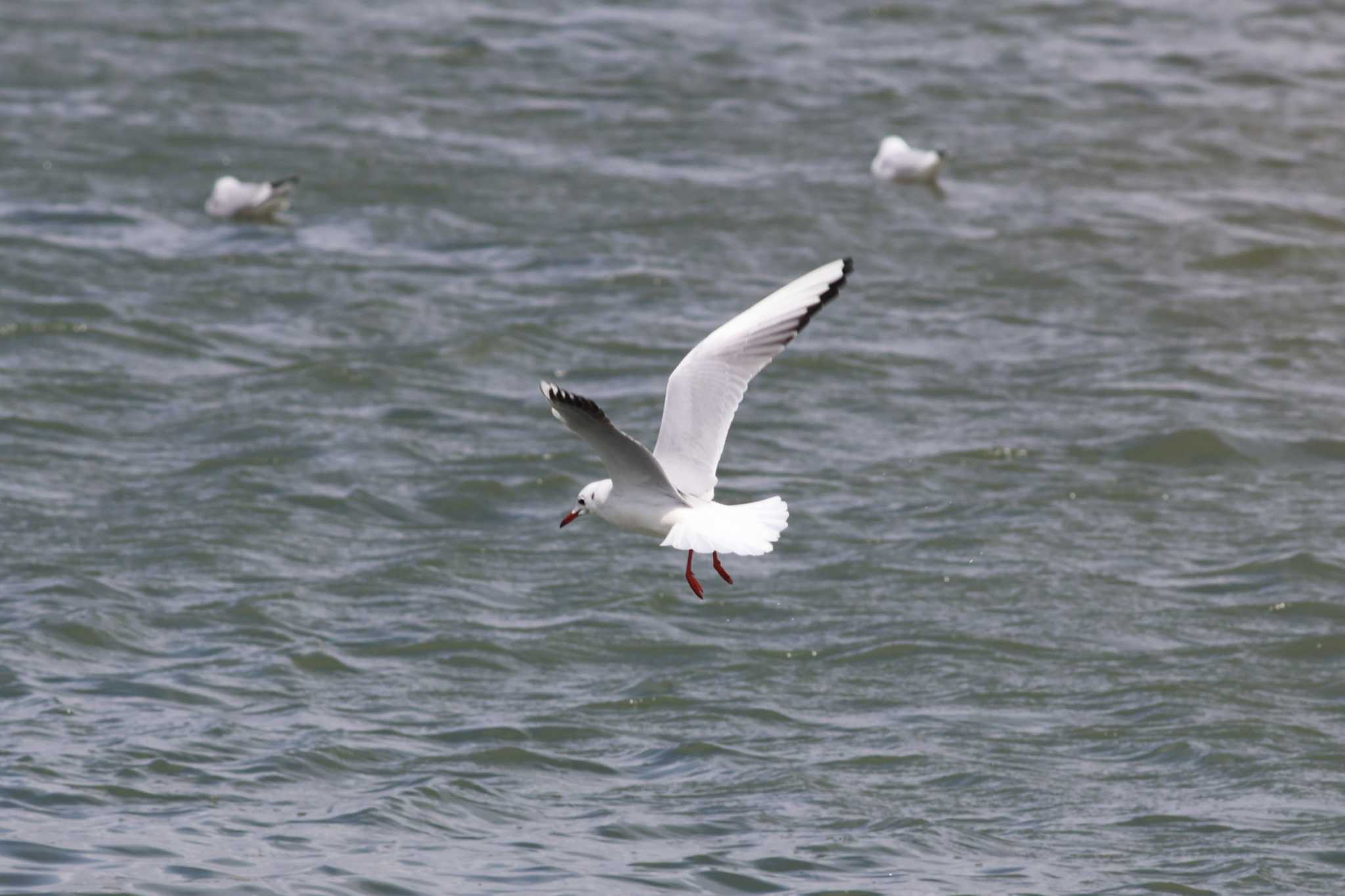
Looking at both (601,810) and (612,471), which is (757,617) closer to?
(601,810)

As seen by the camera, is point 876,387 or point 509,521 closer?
point 509,521

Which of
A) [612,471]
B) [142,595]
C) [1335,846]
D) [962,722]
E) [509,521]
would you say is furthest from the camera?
[509,521]

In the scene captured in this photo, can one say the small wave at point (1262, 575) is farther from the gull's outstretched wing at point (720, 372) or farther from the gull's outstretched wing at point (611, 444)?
the gull's outstretched wing at point (611, 444)

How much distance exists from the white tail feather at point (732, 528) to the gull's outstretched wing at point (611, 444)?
21 cm

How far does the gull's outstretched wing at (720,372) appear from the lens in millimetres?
7824

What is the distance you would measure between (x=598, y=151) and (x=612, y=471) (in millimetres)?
11422

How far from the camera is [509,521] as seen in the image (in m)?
11.8

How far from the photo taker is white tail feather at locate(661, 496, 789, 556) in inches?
266

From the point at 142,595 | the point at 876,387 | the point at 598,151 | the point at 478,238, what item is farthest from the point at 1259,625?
the point at 598,151

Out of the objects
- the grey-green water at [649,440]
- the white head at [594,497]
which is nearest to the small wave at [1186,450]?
the grey-green water at [649,440]

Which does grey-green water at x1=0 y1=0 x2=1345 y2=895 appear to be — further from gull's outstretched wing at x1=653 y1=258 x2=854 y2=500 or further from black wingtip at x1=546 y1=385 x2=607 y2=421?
black wingtip at x1=546 y1=385 x2=607 y2=421

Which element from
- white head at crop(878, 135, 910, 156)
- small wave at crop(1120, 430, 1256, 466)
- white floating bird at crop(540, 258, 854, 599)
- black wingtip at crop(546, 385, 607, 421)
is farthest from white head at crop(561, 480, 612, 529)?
white head at crop(878, 135, 910, 156)

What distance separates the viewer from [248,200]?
16.1 meters

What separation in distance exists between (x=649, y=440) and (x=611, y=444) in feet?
17.9
